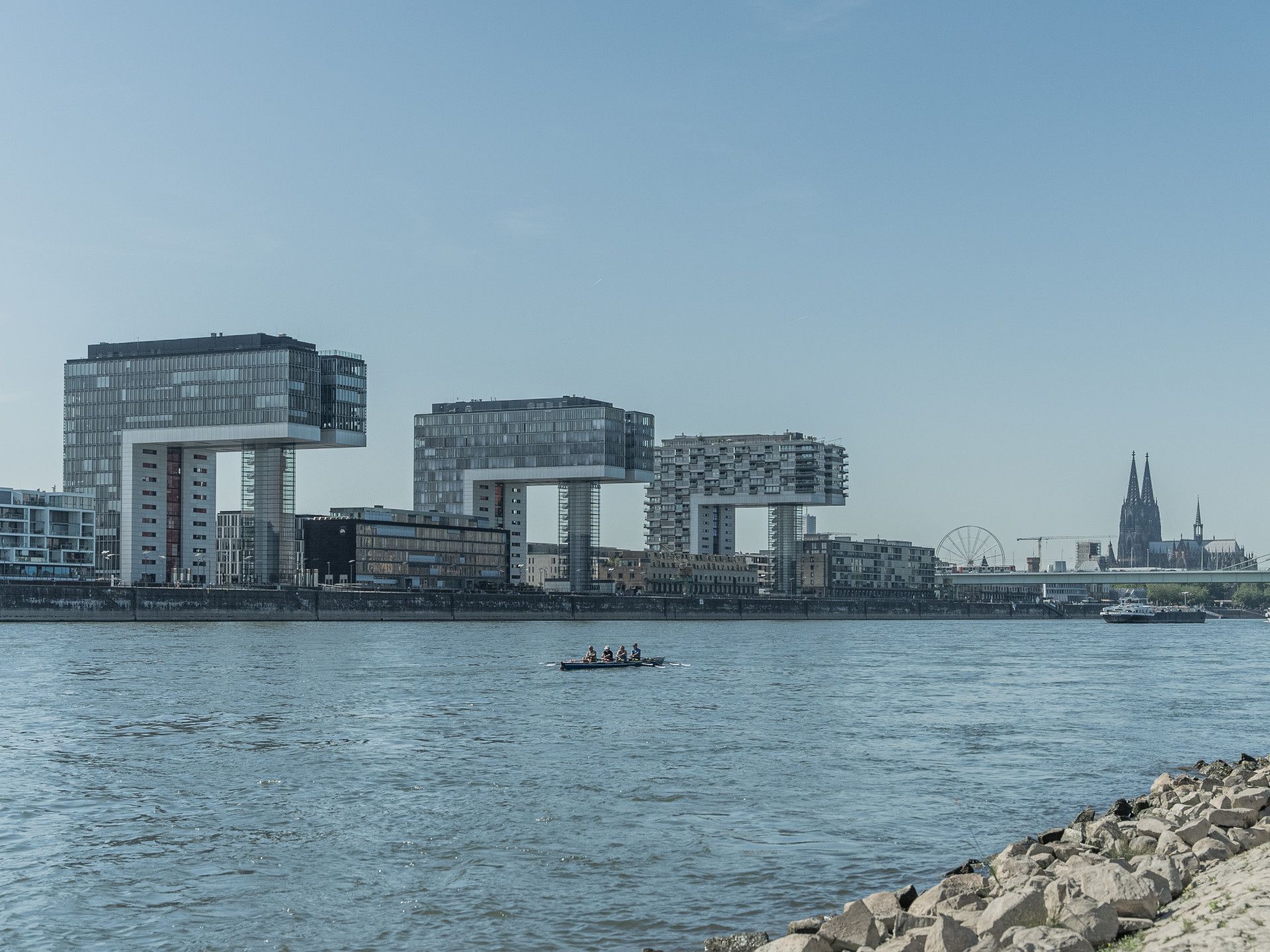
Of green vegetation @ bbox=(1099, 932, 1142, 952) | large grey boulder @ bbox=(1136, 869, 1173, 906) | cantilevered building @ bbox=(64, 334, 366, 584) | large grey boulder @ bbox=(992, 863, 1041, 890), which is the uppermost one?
cantilevered building @ bbox=(64, 334, 366, 584)

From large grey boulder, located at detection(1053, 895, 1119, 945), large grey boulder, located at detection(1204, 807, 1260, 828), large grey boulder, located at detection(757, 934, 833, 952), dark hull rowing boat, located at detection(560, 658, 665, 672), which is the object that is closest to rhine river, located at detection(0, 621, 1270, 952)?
dark hull rowing boat, located at detection(560, 658, 665, 672)

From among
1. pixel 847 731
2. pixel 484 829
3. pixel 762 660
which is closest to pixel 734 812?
pixel 484 829

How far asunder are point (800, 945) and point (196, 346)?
16584cm

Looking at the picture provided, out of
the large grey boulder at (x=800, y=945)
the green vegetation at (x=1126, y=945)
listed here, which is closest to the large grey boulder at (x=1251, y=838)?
the green vegetation at (x=1126, y=945)

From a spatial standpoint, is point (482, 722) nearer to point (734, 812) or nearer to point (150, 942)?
point (734, 812)

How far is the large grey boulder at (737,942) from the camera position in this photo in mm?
17172

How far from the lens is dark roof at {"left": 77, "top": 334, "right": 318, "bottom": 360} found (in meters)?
166

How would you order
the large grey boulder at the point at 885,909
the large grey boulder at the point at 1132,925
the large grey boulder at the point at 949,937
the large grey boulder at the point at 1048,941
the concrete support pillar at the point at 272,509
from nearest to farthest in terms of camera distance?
the large grey boulder at the point at 1048,941 < the large grey boulder at the point at 949,937 < the large grey boulder at the point at 1132,925 < the large grey boulder at the point at 885,909 < the concrete support pillar at the point at 272,509

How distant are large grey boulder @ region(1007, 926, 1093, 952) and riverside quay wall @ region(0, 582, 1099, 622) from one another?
11841cm

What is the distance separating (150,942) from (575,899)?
5.98m

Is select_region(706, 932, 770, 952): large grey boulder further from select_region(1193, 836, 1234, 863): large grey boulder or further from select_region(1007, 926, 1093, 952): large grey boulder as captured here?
select_region(1193, 836, 1234, 863): large grey boulder

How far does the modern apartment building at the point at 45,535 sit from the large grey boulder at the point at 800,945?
158 meters

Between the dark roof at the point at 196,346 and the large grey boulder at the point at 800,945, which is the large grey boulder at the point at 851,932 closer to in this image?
the large grey boulder at the point at 800,945

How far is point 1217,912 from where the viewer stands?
50.4 ft
